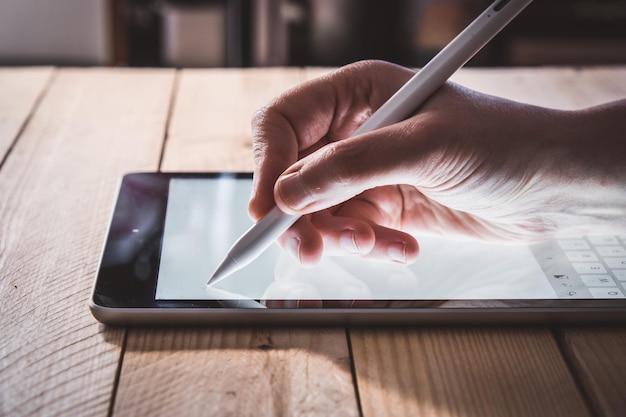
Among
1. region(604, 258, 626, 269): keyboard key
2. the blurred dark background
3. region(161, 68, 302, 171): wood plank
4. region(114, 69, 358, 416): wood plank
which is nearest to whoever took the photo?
region(114, 69, 358, 416): wood plank

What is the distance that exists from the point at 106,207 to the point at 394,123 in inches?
10.1

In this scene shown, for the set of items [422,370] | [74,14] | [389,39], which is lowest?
[389,39]

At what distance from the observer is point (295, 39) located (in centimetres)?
160

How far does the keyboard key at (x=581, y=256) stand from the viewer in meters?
0.53

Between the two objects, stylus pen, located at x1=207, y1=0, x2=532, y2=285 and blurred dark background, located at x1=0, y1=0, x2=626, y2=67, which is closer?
Result: stylus pen, located at x1=207, y1=0, x2=532, y2=285

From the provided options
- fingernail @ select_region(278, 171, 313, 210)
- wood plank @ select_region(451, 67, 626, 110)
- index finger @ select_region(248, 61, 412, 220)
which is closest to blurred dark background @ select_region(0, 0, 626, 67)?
wood plank @ select_region(451, 67, 626, 110)

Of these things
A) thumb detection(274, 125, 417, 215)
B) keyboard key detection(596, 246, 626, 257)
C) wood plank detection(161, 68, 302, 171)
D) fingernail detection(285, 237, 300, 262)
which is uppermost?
thumb detection(274, 125, 417, 215)

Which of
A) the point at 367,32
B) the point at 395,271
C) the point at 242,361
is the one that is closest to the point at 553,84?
the point at 395,271

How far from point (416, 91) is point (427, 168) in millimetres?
58

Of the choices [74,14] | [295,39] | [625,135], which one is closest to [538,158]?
[625,135]

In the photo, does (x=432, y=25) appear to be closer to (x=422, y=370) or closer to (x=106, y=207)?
(x=106, y=207)

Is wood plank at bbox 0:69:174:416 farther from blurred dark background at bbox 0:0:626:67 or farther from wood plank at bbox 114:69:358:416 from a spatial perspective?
blurred dark background at bbox 0:0:626:67

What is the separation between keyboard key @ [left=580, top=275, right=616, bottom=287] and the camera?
19.7 inches

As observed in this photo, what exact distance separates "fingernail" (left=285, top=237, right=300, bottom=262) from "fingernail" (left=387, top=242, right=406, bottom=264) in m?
0.07
